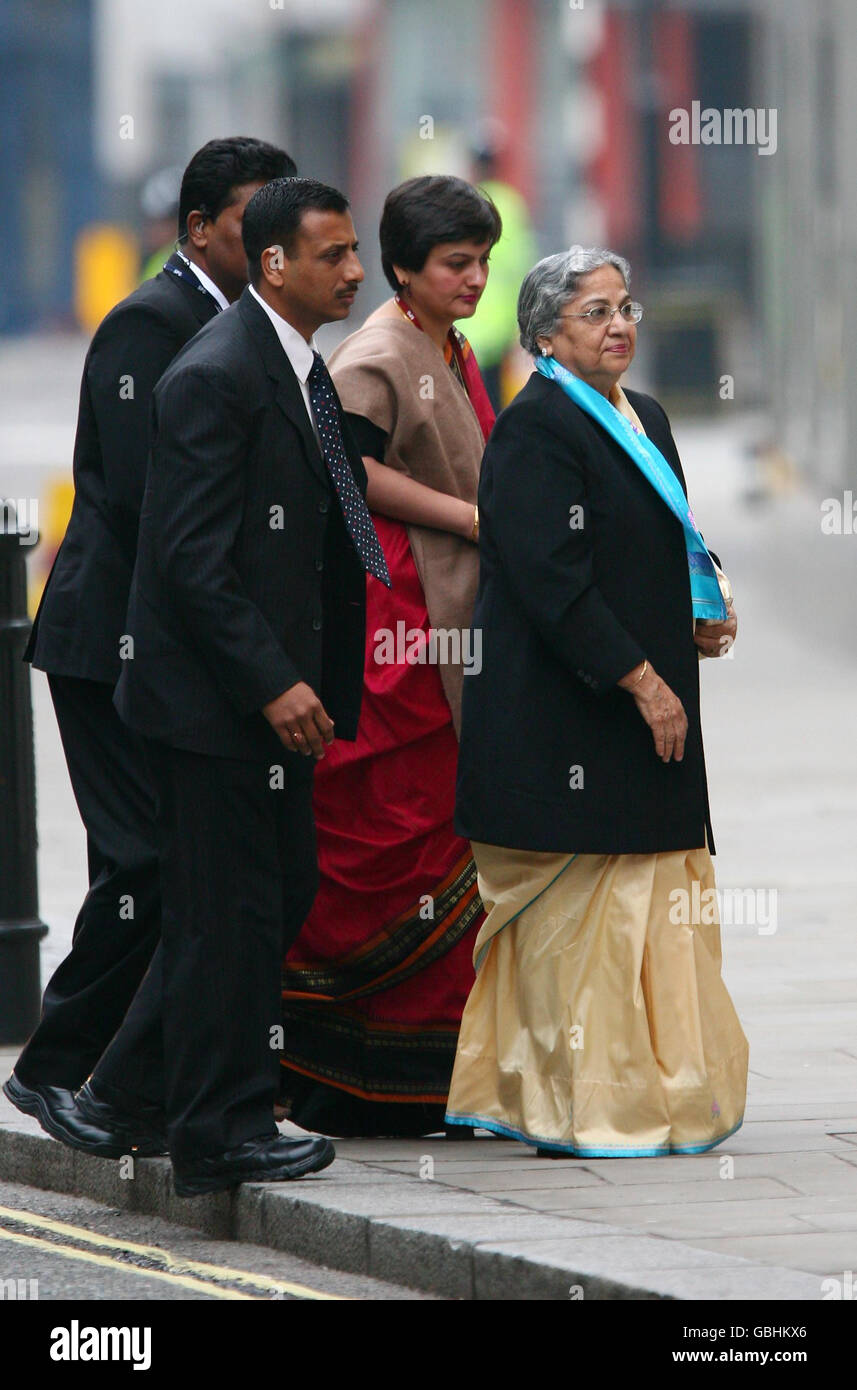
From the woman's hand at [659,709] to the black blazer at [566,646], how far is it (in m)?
0.04

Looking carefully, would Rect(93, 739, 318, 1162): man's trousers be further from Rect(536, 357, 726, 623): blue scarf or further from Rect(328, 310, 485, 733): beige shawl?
Rect(536, 357, 726, 623): blue scarf

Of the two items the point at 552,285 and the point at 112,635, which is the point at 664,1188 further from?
the point at 552,285

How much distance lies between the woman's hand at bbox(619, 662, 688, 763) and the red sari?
0.53 metres

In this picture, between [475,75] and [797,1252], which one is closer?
[797,1252]

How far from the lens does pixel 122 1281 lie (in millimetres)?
4852

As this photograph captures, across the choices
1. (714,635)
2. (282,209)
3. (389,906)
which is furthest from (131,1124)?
(282,209)

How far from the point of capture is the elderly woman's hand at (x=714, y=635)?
17.6 ft

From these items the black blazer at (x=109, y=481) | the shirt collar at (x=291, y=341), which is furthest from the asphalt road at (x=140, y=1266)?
the shirt collar at (x=291, y=341)

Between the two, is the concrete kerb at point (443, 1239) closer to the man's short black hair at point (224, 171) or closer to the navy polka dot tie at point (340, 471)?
the navy polka dot tie at point (340, 471)

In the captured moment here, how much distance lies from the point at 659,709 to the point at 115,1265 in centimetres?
140

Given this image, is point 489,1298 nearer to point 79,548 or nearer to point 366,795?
point 366,795

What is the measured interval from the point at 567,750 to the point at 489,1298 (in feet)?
3.66

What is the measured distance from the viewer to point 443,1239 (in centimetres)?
464
